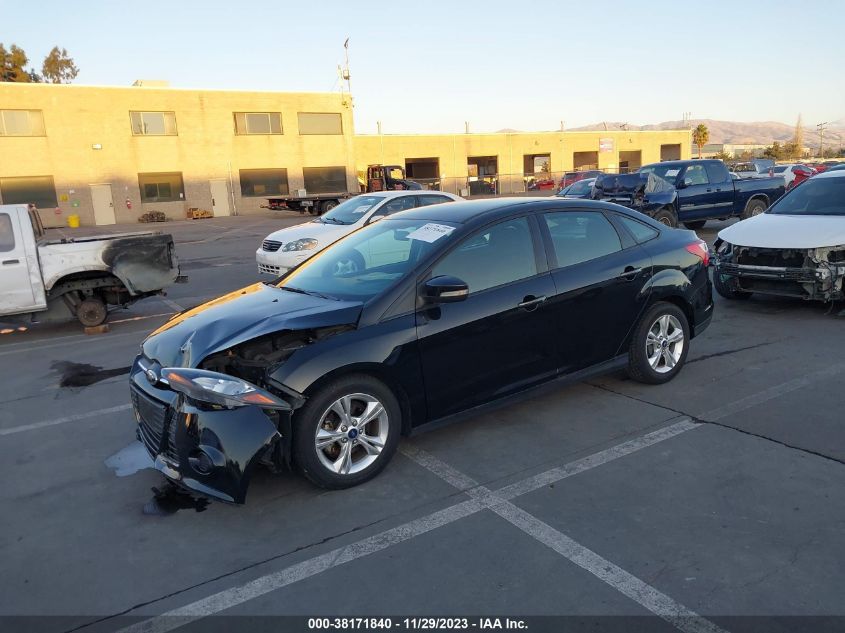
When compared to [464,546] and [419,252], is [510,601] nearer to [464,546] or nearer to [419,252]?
[464,546]

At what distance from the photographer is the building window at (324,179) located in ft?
150

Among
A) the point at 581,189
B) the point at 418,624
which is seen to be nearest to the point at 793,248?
the point at 418,624

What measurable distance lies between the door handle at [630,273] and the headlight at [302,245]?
6.90m

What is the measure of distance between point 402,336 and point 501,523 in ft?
4.23

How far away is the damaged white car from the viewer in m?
7.56

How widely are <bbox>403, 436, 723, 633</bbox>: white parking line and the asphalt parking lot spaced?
12mm

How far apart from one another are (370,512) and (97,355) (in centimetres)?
537

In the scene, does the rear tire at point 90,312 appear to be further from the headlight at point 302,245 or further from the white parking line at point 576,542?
the white parking line at point 576,542

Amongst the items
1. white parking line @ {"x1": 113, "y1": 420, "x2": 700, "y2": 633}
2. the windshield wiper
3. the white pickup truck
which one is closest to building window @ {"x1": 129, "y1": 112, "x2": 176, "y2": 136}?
the white pickup truck

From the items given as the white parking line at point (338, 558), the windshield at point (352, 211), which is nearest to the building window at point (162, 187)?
the windshield at point (352, 211)

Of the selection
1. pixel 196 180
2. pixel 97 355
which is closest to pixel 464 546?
pixel 97 355

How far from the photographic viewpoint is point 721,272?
8688 mm

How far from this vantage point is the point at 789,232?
7.99 meters

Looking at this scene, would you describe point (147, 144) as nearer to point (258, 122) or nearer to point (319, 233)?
point (258, 122)
